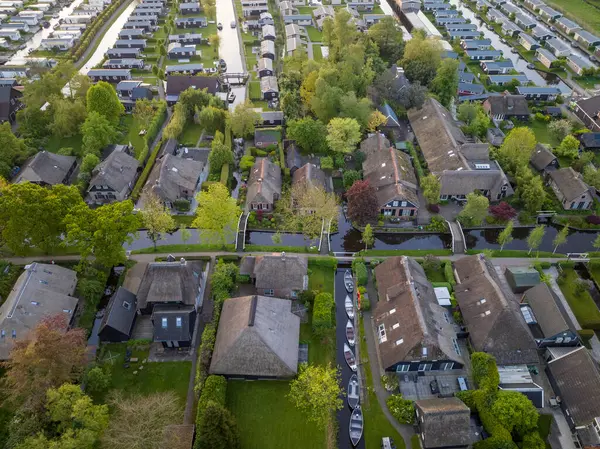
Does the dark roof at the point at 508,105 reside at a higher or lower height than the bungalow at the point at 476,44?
lower

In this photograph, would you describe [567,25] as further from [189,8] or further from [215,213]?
[215,213]

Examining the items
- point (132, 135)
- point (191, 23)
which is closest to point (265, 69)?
point (132, 135)

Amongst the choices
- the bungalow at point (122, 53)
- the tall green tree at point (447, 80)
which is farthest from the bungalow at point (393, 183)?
the bungalow at point (122, 53)

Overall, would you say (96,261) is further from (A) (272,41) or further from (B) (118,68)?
(A) (272,41)

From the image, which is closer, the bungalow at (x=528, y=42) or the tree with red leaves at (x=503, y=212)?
the tree with red leaves at (x=503, y=212)

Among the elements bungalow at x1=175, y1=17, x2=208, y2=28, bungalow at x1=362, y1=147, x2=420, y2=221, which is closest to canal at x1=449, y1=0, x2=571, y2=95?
bungalow at x1=362, y1=147, x2=420, y2=221

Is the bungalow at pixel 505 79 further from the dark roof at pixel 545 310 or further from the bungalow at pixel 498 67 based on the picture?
the dark roof at pixel 545 310

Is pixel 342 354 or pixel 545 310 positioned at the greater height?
pixel 545 310
